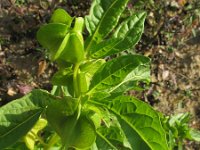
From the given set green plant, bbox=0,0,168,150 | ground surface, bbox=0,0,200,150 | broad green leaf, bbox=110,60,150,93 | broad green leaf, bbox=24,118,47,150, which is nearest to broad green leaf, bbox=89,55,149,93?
green plant, bbox=0,0,168,150

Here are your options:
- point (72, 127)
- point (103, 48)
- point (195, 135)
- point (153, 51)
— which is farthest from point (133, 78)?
point (153, 51)

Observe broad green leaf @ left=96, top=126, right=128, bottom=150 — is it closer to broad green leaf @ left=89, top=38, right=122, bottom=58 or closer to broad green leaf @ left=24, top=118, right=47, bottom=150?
broad green leaf @ left=24, top=118, right=47, bottom=150

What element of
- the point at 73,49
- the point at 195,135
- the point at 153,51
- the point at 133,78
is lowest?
the point at 195,135

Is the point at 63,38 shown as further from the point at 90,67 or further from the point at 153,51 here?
the point at 153,51

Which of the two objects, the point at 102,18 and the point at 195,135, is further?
the point at 195,135

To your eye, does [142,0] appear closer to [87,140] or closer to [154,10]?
[154,10]

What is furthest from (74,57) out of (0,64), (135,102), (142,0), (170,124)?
(142,0)
